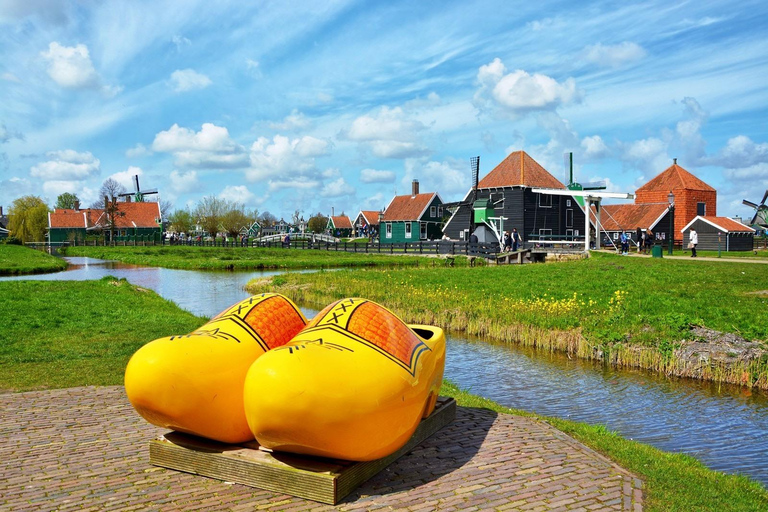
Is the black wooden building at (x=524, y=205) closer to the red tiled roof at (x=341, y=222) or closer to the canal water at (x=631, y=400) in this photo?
the canal water at (x=631, y=400)

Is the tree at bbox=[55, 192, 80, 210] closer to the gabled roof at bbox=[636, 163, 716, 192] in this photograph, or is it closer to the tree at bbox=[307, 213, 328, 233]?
the tree at bbox=[307, 213, 328, 233]

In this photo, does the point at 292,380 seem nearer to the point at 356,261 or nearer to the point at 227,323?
the point at 227,323

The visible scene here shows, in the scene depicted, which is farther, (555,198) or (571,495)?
(555,198)

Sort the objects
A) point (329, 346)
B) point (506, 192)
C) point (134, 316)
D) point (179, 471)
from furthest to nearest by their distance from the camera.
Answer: point (506, 192) < point (134, 316) < point (179, 471) < point (329, 346)

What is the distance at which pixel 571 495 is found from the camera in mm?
4812

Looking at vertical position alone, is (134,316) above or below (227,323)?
below

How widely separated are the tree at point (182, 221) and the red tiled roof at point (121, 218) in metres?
13.7

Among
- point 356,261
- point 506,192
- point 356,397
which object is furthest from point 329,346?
point 506,192

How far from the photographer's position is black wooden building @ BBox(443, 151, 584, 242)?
47.2 metres

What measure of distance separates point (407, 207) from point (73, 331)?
54662mm

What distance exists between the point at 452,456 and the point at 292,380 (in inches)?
83.9

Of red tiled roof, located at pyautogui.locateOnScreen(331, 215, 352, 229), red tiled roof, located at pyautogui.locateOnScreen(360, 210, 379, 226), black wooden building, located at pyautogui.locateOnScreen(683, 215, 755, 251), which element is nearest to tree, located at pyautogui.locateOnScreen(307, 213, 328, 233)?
red tiled roof, located at pyautogui.locateOnScreen(331, 215, 352, 229)

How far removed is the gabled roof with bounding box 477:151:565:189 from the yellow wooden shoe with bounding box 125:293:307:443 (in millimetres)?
43781

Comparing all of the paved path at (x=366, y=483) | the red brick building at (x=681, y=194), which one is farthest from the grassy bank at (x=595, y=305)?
the red brick building at (x=681, y=194)
